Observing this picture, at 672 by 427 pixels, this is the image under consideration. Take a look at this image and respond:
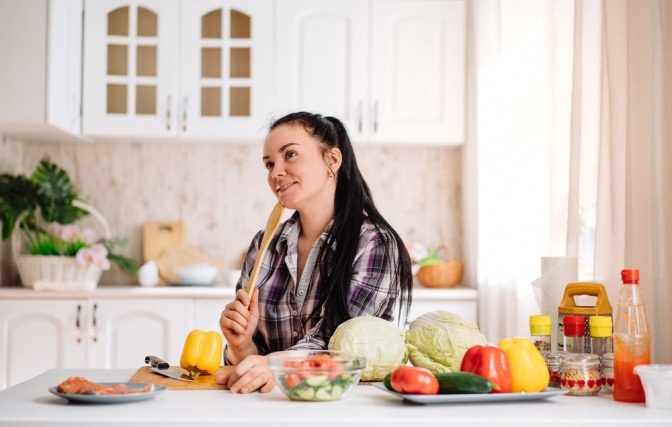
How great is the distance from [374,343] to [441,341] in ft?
0.44

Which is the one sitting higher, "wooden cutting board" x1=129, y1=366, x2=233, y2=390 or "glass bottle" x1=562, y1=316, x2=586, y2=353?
"glass bottle" x1=562, y1=316, x2=586, y2=353

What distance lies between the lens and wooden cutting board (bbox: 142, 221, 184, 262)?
408 centimetres

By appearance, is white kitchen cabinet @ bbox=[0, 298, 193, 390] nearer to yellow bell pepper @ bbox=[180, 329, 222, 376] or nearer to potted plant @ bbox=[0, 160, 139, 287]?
potted plant @ bbox=[0, 160, 139, 287]

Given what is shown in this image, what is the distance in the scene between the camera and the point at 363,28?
391cm

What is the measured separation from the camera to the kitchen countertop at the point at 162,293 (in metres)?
3.55

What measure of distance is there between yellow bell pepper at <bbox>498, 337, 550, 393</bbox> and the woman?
1.74 feet

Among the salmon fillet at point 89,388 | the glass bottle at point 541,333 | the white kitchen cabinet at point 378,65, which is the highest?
the white kitchen cabinet at point 378,65

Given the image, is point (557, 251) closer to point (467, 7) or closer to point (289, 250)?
point (289, 250)

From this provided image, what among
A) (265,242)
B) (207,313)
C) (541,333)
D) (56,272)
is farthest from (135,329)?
(541,333)

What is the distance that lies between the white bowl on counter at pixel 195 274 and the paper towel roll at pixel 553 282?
2.07 m

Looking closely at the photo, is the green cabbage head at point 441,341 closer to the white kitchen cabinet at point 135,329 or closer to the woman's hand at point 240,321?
the woman's hand at point 240,321

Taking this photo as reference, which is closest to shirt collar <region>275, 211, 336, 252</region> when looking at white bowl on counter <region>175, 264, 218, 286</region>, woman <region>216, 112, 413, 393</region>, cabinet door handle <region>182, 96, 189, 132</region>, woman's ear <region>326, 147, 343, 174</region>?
woman <region>216, 112, 413, 393</region>

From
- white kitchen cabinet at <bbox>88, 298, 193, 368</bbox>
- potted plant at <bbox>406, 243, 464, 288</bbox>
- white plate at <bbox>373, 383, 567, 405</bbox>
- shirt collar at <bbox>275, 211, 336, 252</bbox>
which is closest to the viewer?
white plate at <bbox>373, 383, 567, 405</bbox>

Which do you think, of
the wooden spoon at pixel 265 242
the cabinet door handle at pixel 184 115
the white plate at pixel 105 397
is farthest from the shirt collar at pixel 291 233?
the cabinet door handle at pixel 184 115
